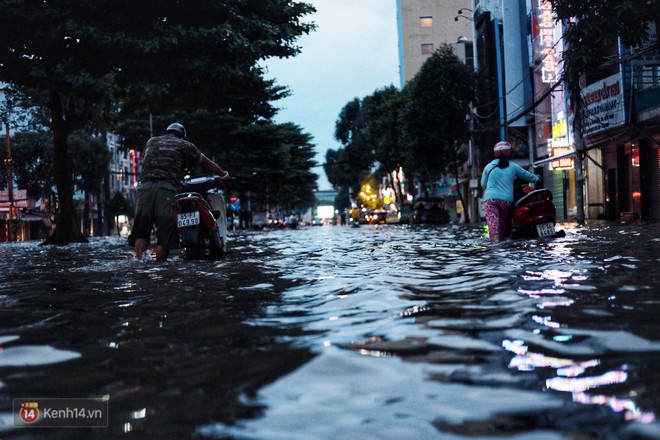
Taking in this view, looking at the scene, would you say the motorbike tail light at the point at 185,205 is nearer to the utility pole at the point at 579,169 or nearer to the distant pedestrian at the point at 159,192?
the distant pedestrian at the point at 159,192

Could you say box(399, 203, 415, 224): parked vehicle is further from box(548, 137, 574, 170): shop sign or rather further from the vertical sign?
the vertical sign

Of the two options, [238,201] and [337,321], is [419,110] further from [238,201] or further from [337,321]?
[337,321]

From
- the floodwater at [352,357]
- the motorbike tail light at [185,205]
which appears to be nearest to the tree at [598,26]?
the motorbike tail light at [185,205]

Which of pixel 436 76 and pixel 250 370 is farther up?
pixel 436 76

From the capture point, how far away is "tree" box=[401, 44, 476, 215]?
4222cm

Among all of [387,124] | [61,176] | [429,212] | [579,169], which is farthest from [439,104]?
[61,176]

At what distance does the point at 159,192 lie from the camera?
830 cm

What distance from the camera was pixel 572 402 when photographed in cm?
196

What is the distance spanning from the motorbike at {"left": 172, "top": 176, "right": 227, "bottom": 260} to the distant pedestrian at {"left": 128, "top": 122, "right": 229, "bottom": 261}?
0.12 m

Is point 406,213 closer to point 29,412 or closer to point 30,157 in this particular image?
point 30,157

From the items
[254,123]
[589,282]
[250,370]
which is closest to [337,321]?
[250,370]

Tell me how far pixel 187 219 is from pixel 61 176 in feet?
45.8

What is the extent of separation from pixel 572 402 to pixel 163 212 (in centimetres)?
679

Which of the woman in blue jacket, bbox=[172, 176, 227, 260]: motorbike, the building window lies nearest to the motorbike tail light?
bbox=[172, 176, 227, 260]: motorbike
